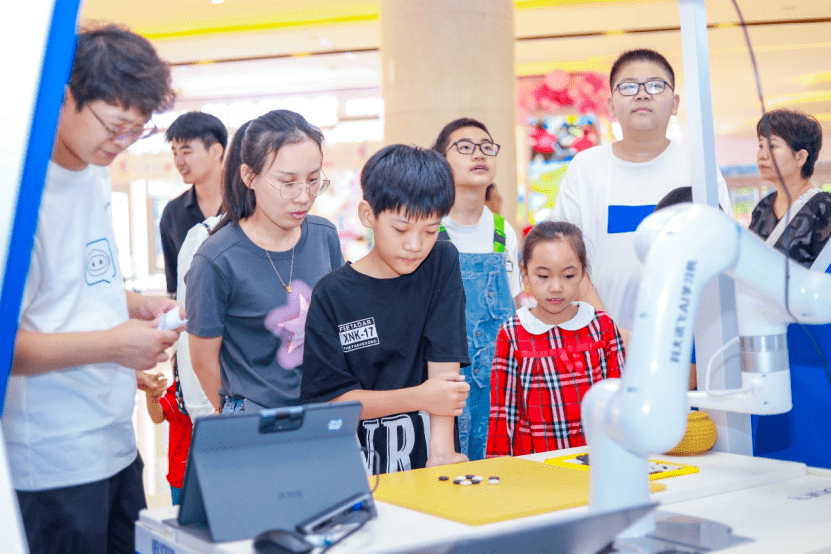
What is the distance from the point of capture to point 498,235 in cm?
263

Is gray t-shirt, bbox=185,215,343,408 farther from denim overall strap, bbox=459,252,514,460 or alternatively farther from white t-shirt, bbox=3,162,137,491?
denim overall strap, bbox=459,252,514,460

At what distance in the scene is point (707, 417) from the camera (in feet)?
5.08

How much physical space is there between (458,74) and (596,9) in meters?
2.54

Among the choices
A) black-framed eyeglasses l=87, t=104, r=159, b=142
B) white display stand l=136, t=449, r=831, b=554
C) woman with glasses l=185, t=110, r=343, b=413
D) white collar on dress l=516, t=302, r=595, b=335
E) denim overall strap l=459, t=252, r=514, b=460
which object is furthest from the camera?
denim overall strap l=459, t=252, r=514, b=460

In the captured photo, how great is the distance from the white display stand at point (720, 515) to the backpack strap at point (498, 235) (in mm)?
1231

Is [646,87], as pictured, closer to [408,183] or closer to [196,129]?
[408,183]

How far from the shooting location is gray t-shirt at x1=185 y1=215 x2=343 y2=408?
1749 mm

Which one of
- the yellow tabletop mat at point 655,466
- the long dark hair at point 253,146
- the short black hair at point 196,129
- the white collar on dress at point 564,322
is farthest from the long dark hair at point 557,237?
the short black hair at point 196,129

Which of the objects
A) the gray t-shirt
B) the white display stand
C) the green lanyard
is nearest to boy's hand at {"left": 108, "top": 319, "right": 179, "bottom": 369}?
the white display stand

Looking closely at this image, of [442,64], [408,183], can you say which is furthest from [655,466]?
[442,64]

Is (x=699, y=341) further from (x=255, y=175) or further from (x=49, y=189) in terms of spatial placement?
(x=49, y=189)

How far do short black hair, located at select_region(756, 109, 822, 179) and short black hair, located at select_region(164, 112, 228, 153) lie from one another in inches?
83.2

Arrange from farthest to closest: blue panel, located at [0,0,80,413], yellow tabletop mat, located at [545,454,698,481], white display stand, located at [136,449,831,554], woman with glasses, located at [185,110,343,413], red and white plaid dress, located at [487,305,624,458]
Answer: red and white plaid dress, located at [487,305,624,458] → woman with glasses, located at [185,110,343,413] → yellow tabletop mat, located at [545,454,698,481] → white display stand, located at [136,449,831,554] → blue panel, located at [0,0,80,413]

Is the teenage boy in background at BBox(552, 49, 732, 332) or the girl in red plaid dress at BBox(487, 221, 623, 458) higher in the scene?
the teenage boy in background at BBox(552, 49, 732, 332)
